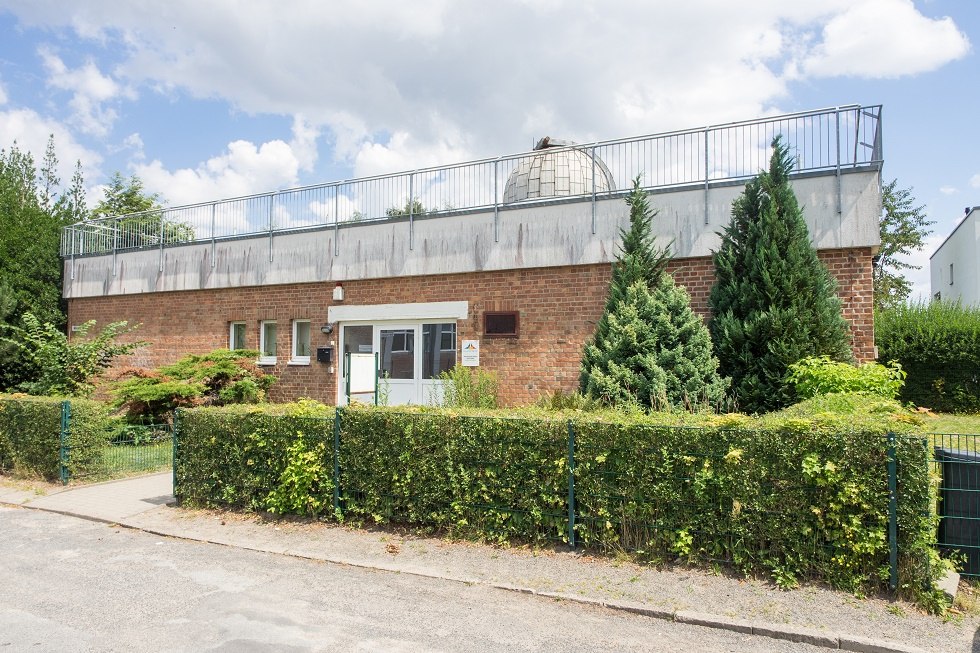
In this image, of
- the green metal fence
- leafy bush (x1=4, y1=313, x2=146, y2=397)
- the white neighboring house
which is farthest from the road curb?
the white neighboring house

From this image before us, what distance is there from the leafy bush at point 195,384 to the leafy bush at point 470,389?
3.94m

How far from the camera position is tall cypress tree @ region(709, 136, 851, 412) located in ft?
30.6

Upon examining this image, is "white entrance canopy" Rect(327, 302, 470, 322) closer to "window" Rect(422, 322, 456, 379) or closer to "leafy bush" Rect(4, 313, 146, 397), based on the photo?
"window" Rect(422, 322, 456, 379)

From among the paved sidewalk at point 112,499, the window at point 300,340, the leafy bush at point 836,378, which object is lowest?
the paved sidewalk at point 112,499

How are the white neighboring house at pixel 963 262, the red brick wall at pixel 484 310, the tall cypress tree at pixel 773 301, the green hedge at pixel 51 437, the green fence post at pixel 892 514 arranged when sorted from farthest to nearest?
1. the white neighboring house at pixel 963 262
2. the red brick wall at pixel 484 310
3. the green hedge at pixel 51 437
4. the tall cypress tree at pixel 773 301
5. the green fence post at pixel 892 514

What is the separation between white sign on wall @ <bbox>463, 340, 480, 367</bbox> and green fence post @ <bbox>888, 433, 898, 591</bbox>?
8.20 m

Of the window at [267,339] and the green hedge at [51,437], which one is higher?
the window at [267,339]

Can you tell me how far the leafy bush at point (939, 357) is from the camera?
15.1 m

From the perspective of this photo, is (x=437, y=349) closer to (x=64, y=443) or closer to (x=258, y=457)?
(x=258, y=457)

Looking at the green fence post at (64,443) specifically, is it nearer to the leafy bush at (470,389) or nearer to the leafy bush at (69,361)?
the leafy bush at (470,389)

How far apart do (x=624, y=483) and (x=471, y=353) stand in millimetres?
6972

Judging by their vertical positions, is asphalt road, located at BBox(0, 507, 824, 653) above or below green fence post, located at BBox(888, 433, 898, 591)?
below

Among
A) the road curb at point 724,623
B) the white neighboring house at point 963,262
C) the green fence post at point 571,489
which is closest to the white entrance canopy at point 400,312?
the green fence post at point 571,489

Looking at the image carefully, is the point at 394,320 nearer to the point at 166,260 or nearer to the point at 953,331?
the point at 166,260
